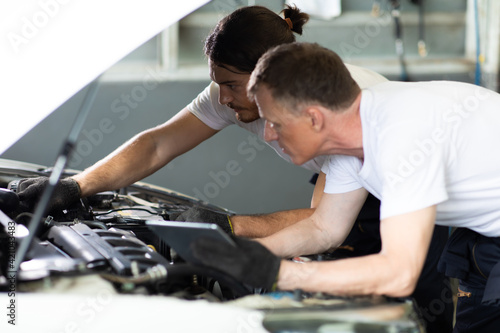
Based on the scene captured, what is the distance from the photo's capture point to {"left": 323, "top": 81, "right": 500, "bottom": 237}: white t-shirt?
1.30 meters

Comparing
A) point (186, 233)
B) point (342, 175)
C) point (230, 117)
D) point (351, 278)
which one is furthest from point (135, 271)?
point (230, 117)

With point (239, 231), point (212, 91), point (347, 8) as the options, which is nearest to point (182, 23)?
point (347, 8)

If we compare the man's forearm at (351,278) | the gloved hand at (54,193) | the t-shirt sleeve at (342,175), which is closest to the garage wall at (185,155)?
the gloved hand at (54,193)

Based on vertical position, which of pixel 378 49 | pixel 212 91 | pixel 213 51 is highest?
pixel 213 51

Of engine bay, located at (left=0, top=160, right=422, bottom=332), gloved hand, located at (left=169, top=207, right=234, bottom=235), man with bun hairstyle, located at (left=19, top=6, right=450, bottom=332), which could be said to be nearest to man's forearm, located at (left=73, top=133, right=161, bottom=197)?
man with bun hairstyle, located at (left=19, top=6, right=450, bottom=332)

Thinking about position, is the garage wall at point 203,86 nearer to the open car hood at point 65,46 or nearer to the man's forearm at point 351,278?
the open car hood at point 65,46

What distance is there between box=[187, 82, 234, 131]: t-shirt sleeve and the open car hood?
0.71 meters

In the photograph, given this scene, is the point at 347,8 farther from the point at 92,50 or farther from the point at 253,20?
the point at 92,50

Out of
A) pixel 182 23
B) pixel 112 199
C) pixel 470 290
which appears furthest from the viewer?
pixel 182 23

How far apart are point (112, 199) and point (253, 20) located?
2.74ft

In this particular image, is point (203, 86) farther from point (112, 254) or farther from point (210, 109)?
point (112, 254)

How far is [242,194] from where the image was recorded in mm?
4859

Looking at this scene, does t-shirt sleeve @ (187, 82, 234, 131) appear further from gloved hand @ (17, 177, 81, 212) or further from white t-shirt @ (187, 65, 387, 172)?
gloved hand @ (17, 177, 81, 212)

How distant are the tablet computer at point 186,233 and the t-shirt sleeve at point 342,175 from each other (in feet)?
1.72
